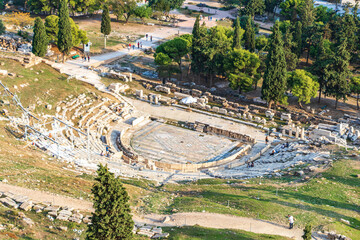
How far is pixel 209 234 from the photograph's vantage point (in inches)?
1473


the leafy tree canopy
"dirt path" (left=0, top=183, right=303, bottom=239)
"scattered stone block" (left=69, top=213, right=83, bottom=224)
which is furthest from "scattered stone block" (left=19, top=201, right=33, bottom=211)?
the leafy tree canopy

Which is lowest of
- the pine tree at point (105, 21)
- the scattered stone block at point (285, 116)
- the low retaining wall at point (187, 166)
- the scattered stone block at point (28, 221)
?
the low retaining wall at point (187, 166)

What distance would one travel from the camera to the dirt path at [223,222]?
129 feet

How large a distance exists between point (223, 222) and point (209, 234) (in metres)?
2.87

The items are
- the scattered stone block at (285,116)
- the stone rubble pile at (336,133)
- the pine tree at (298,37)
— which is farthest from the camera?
the pine tree at (298,37)

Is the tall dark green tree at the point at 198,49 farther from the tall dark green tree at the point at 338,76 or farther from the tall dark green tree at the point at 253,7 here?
the tall dark green tree at the point at 253,7

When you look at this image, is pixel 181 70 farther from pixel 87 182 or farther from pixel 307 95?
pixel 87 182

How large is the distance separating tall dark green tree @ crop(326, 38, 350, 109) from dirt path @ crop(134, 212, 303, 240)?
131 ft

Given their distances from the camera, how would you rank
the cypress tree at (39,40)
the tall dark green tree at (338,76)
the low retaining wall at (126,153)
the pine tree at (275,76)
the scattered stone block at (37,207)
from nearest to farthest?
1. the scattered stone block at (37,207)
2. the low retaining wall at (126,153)
3. the pine tree at (275,76)
4. the tall dark green tree at (338,76)
5. the cypress tree at (39,40)

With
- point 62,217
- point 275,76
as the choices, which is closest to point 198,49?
point 275,76

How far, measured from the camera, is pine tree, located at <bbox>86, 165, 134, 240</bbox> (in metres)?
31.4

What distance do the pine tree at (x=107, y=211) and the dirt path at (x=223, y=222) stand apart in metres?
7.66

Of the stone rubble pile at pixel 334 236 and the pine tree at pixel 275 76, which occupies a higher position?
the pine tree at pixel 275 76

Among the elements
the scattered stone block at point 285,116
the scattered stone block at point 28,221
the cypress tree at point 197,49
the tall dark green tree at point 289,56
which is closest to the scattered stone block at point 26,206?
the scattered stone block at point 28,221
